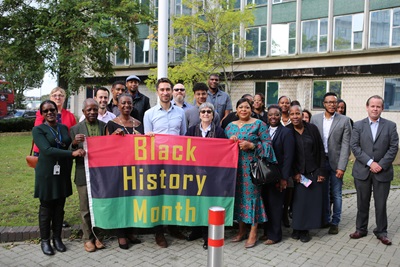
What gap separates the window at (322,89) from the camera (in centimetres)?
2314

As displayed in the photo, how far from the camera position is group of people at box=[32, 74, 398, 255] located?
17.3ft

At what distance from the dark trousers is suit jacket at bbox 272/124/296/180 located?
1237 mm

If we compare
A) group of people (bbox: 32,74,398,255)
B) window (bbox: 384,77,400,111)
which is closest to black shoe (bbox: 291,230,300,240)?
group of people (bbox: 32,74,398,255)

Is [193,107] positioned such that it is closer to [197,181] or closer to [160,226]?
[197,181]

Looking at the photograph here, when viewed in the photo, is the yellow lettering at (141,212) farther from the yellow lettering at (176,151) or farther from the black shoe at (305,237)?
the black shoe at (305,237)

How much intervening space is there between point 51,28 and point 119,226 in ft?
58.2

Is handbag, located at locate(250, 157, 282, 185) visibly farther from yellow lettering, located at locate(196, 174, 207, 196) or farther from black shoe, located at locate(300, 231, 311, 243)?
black shoe, located at locate(300, 231, 311, 243)

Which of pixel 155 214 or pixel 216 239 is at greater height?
pixel 216 239

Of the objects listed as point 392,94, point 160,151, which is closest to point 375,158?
point 160,151

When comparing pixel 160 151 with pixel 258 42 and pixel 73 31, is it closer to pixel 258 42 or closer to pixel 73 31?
pixel 73 31

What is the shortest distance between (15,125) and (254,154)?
75.1ft

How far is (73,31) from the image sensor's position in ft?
66.4

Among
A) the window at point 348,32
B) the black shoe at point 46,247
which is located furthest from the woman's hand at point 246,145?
the window at point 348,32

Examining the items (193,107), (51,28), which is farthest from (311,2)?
(193,107)
